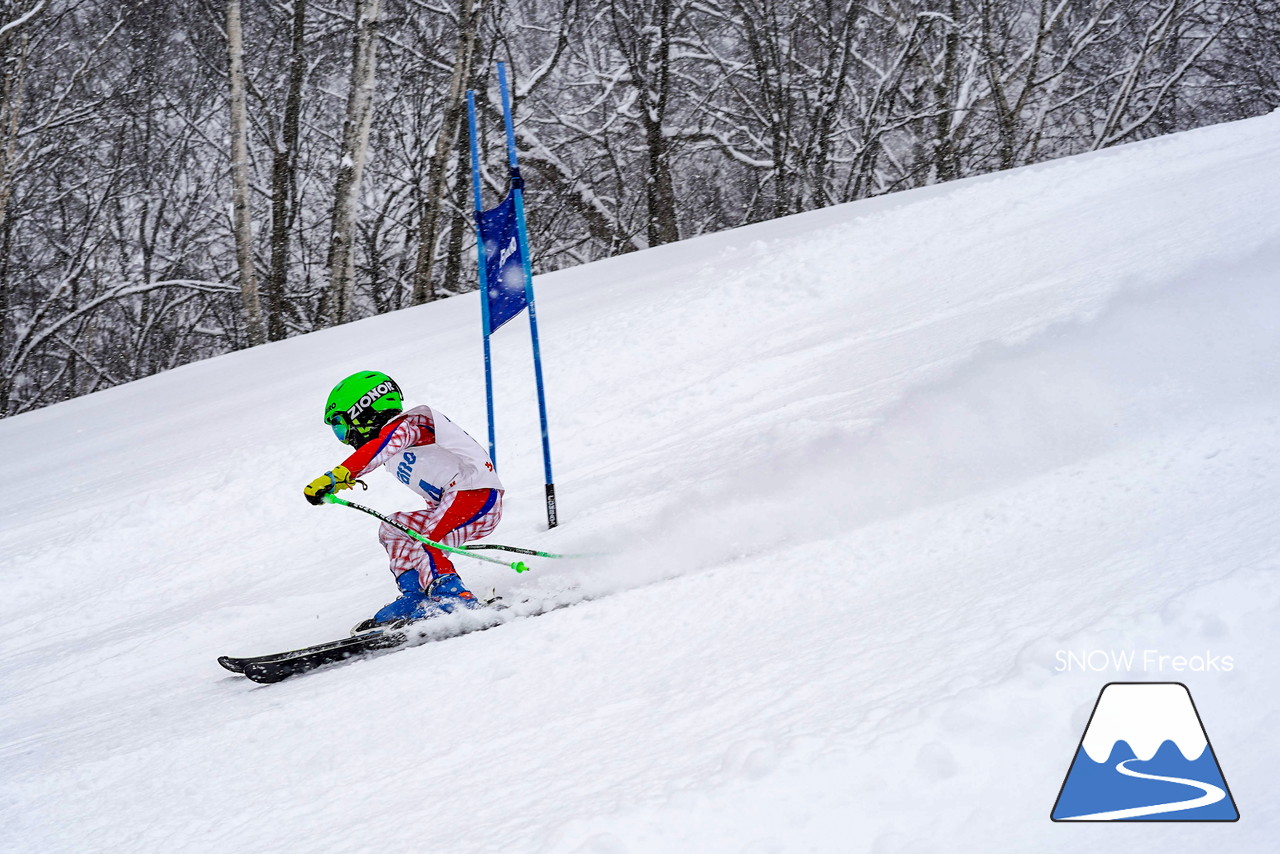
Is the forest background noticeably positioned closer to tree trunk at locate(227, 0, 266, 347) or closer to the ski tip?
tree trunk at locate(227, 0, 266, 347)

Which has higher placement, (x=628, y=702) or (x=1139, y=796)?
(x=628, y=702)

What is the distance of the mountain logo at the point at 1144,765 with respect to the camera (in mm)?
2258

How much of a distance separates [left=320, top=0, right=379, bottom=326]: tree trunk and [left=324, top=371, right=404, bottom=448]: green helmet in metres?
9.81

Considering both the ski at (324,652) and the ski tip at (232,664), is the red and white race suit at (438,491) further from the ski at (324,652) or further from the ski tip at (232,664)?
the ski tip at (232,664)

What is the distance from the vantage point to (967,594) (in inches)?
138

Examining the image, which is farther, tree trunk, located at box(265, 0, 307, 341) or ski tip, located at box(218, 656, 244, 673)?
tree trunk, located at box(265, 0, 307, 341)

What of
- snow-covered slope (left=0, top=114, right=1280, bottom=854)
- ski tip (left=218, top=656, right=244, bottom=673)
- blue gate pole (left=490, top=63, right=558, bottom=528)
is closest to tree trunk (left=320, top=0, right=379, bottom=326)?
snow-covered slope (left=0, top=114, right=1280, bottom=854)

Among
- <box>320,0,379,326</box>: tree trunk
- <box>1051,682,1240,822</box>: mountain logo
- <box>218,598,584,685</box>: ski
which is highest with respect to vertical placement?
<box>320,0,379,326</box>: tree trunk

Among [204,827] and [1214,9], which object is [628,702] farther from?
[1214,9]

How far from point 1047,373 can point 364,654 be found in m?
4.05

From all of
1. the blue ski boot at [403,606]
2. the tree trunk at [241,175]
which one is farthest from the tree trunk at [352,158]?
the blue ski boot at [403,606]

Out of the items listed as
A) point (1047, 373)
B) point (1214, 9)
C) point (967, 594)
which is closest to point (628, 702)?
point (967, 594)

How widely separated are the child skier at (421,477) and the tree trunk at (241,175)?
10.8 m

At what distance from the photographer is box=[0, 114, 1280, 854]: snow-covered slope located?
103 inches
